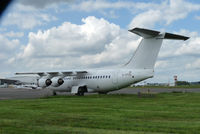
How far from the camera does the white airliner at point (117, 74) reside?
24250 millimetres

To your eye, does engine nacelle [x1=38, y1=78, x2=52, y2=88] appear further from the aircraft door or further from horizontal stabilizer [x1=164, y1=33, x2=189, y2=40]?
horizontal stabilizer [x1=164, y1=33, x2=189, y2=40]

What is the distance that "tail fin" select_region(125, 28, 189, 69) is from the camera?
2383 centimetres

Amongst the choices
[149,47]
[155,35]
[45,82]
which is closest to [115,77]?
[149,47]

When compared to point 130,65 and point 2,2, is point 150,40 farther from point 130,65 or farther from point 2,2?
point 2,2

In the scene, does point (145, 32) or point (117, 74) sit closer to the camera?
point (145, 32)

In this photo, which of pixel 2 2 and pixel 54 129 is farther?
pixel 54 129

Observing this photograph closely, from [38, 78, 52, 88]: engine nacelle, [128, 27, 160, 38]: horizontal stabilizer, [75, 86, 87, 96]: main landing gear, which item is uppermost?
[128, 27, 160, 38]: horizontal stabilizer

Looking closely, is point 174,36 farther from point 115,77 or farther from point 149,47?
point 115,77

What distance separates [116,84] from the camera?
2770 centimetres

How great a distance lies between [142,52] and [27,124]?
55.3 feet

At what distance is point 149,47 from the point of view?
24.5 m

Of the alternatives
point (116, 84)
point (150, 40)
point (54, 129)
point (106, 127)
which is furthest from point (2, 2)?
point (116, 84)

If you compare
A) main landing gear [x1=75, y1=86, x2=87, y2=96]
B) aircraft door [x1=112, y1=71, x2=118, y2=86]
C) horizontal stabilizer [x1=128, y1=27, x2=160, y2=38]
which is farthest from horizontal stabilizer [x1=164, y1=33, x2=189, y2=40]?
main landing gear [x1=75, y1=86, x2=87, y2=96]

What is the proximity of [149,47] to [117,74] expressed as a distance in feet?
15.3
